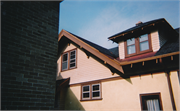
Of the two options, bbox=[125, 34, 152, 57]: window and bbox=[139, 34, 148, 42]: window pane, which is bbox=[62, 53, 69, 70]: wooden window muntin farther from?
bbox=[139, 34, 148, 42]: window pane

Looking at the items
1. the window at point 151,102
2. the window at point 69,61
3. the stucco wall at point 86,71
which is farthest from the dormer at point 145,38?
the window at point 69,61

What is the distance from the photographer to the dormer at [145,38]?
1059 centimetres

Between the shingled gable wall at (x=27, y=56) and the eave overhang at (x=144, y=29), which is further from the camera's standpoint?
the eave overhang at (x=144, y=29)

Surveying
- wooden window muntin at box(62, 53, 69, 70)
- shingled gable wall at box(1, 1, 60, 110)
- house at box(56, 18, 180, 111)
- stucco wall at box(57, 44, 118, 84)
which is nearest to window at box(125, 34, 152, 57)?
house at box(56, 18, 180, 111)

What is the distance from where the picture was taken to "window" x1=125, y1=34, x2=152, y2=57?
35.8ft

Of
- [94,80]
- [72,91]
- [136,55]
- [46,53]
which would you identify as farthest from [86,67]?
[46,53]

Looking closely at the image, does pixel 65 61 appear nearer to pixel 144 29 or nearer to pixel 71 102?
pixel 71 102

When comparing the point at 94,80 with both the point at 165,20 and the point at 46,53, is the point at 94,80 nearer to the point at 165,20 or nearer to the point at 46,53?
the point at 165,20

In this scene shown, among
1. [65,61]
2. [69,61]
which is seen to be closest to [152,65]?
[69,61]

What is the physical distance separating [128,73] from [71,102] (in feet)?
18.3

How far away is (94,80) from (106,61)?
2.02 meters

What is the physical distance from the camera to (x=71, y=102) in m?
13.4

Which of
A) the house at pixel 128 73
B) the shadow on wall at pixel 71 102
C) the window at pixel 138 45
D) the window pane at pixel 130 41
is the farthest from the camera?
the shadow on wall at pixel 71 102

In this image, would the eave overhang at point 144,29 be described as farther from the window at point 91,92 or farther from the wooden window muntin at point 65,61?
the wooden window muntin at point 65,61
